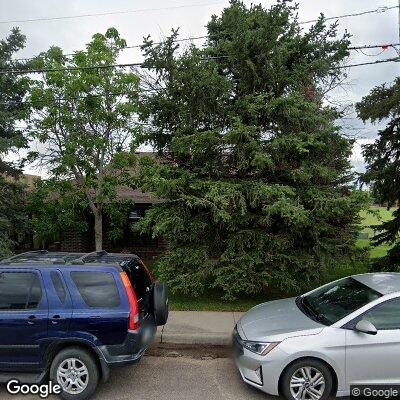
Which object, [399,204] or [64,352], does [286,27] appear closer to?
[399,204]

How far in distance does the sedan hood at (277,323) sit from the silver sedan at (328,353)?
12 millimetres

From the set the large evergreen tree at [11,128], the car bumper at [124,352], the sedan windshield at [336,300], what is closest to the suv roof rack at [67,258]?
the car bumper at [124,352]

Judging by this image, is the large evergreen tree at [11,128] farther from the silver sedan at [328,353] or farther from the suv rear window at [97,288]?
the silver sedan at [328,353]

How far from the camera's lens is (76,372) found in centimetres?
468

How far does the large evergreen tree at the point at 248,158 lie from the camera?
8266mm

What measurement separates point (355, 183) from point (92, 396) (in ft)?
25.7

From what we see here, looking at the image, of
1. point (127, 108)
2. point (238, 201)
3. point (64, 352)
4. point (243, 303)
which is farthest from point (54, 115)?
point (64, 352)

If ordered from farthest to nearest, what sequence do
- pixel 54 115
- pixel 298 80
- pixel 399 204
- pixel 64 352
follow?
pixel 54 115
pixel 399 204
pixel 298 80
pixel 64 352

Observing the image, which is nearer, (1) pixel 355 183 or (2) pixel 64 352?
(2) pixel 64 352

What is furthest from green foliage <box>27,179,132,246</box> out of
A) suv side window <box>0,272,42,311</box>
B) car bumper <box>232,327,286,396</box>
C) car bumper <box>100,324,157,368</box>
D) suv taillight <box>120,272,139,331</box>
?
car bumper <box>232,327,286,396</box>

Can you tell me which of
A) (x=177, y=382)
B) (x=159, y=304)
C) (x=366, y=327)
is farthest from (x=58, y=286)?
(x=366, y=327)

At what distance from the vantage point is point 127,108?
10.6 meters

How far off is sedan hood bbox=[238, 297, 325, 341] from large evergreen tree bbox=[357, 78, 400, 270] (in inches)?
203

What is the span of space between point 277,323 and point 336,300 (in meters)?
0.97
